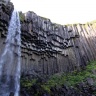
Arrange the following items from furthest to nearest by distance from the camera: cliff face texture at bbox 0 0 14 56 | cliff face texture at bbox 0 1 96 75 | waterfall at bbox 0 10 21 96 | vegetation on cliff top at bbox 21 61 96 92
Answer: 1. cliff face texture at bbox 0 1 96 75
2. cliff face texture at bbox 0 0 14 56
3. vegetation on cliff top at bbox 21 61 96 92
4. waterfall at bbox 0 10 21 96

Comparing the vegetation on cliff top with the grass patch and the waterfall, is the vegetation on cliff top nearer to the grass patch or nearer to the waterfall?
the grass patch

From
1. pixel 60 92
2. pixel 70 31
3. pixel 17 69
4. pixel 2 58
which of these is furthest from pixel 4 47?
pixel 70 31

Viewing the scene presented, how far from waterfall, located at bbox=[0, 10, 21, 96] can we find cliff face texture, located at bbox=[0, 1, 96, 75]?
534mm

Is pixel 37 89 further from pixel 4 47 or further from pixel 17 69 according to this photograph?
pixel 4 47

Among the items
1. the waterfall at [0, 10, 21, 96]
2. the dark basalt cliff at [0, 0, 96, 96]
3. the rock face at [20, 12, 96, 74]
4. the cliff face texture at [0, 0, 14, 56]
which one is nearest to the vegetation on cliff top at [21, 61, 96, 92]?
the dark basalt cliff at [0, 0, 96, 96]

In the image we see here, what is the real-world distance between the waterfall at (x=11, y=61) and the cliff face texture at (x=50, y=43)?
0.53 meters

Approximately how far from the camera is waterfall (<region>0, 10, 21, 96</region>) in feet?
50.8

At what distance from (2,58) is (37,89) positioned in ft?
14.9

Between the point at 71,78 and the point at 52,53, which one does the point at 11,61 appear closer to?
the point at 52,53

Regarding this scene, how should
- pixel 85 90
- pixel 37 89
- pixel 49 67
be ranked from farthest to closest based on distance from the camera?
pixel 49 67 → pixel 85 90 → pixel 37 89

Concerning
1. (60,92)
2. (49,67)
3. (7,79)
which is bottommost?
(60,92)

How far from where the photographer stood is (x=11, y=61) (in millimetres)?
17375

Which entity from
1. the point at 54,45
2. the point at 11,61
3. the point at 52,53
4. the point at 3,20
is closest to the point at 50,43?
the point at 54,45

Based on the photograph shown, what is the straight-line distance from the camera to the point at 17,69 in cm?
1744
